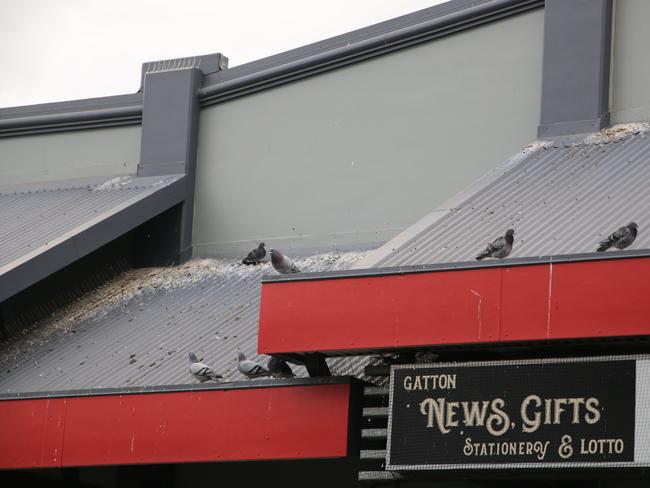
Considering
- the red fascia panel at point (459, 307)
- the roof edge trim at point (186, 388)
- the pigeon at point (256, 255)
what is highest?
the pigeon at point (256, 255)

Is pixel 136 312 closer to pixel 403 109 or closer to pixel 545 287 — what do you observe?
pixel 403 109

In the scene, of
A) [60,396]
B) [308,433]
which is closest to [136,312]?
[60,396]

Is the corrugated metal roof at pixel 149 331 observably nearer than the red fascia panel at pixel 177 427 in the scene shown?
No

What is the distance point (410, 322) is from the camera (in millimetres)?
14875

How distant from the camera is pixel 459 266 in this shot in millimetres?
14773

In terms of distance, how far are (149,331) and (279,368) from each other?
13.6 feet

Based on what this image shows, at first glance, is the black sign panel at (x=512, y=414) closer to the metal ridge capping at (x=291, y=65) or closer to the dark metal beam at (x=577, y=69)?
the dark metal beam at (x=577, y=69)

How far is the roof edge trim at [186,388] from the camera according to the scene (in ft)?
51.7

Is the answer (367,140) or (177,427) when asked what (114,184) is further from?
(177,427)

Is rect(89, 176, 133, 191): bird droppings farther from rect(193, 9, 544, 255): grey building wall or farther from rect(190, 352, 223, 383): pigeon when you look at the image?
rect(190, 352, 223, 383): pigeon

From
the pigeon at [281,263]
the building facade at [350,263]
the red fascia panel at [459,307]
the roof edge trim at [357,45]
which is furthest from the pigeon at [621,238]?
the roof edge trim at [357,45]

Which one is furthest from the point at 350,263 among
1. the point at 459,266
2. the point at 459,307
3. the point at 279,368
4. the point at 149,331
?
the point at 459,307

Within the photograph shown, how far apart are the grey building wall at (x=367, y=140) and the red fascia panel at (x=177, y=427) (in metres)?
5.66

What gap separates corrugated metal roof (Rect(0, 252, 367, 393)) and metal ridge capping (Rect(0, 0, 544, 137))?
290 centimetres
